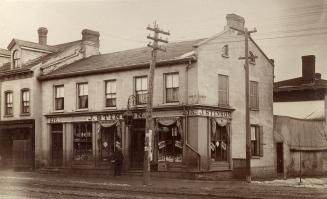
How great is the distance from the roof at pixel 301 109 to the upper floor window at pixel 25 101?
52.3 feet

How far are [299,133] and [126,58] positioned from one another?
12.0 metres

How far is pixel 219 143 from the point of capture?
26953 millimetres

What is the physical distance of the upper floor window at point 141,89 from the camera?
27.3m

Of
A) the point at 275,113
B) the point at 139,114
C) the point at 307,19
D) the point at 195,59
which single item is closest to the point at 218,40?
the point at 195,59

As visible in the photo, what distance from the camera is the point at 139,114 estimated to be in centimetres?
2728

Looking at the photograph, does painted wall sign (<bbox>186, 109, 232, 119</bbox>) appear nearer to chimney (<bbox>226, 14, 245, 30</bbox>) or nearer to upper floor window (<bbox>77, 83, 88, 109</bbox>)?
chimney (<bbox>226, 14, 245, 30</bbox>)

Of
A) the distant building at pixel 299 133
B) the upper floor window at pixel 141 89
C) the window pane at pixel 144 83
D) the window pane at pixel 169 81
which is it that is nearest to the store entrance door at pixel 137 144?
the upper floor window at pixel 141 89

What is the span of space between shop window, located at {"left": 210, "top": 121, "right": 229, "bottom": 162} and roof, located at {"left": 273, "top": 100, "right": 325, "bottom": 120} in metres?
6.83

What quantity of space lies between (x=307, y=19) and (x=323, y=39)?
3.36 ft

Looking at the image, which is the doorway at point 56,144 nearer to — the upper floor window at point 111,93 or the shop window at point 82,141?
the shop window at point 82,141

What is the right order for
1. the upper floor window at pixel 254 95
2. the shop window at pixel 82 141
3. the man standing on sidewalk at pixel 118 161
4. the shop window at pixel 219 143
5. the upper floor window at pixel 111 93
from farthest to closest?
the upper floor window at pixel 254 95 < the shop window at pixel 82 141 < the upper floor window at pixel 111 93 < the man standing on sidewalk at pixel 118 161 < the shop window at pixel 219 143

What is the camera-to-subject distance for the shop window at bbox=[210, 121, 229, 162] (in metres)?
26.3

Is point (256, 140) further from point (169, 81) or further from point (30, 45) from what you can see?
point (30, 45)

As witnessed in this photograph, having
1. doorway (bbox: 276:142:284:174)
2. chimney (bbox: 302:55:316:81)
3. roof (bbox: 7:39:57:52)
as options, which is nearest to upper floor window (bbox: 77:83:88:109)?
roof (bbox: 7:39:57:52)
